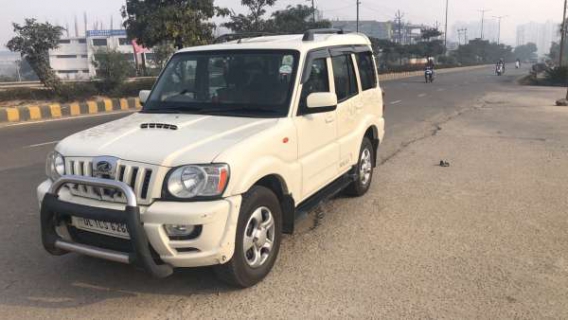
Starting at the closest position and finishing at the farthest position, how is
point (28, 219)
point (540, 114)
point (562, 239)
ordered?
point (562, 239) < point (28, 219) < point (540, 114)

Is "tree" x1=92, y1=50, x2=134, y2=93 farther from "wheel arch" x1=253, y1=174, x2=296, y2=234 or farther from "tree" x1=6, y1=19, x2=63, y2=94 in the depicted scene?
"wheel arch" x1=253, y1=174, x2=296, y2=234

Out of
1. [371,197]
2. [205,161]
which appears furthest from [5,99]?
[205,161]

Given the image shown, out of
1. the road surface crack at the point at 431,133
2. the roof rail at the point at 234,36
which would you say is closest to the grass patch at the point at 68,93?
the road surface crack at the point at 431,133

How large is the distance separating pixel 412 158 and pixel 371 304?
5.19 metres

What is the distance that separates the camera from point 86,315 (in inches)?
131

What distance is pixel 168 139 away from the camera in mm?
3574

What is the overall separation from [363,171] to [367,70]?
120 cm

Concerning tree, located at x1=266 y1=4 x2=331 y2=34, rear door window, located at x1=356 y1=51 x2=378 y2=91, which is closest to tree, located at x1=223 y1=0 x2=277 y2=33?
tree, located at x1=266 y1=4 x2=331 y2=34

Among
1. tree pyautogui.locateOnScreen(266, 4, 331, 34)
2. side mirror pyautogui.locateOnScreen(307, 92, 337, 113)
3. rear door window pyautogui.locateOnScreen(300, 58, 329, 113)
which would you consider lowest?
side mirror pyautogui.locateOnScreen(307, 92, 337, 113)

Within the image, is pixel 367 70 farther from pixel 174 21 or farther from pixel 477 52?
pixel 477 52

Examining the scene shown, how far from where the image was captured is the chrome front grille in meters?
3.22

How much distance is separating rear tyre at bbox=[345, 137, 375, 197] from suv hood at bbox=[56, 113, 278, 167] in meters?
2.06

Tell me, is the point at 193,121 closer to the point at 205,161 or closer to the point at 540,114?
the point at 205,161

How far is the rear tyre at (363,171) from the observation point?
5.81m
